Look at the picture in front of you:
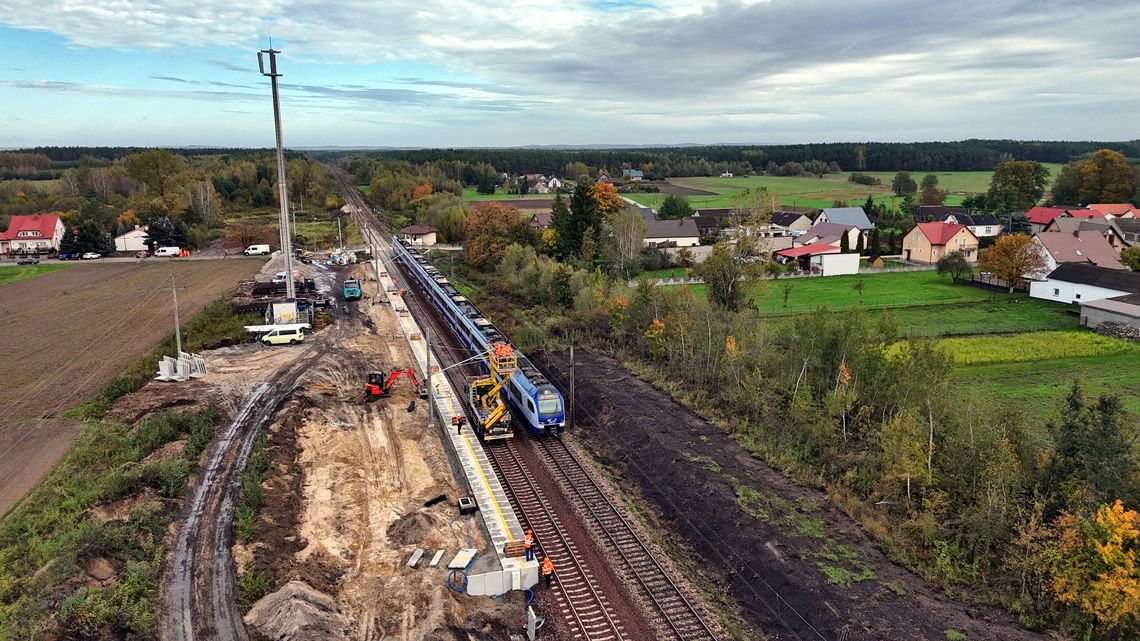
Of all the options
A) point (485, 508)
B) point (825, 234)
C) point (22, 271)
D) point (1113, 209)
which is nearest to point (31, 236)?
point (22, 271)

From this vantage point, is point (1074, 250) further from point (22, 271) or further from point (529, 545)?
point (22, 271)

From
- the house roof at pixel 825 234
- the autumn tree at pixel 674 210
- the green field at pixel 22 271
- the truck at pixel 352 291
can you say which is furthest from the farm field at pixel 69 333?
the house roof at pixel 825 234

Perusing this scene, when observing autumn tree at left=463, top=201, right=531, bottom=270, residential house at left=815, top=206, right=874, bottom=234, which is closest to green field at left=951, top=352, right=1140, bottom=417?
autumn tree at left=463, top=201, right=531, bottom=270

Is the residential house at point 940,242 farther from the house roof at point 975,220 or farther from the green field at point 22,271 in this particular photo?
the green field at point 22,271

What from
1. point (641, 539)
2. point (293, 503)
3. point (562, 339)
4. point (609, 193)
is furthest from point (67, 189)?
point (641, 539)

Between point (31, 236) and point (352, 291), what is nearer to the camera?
point (352, 291)

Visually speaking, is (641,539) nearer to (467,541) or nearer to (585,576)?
(585,576)
